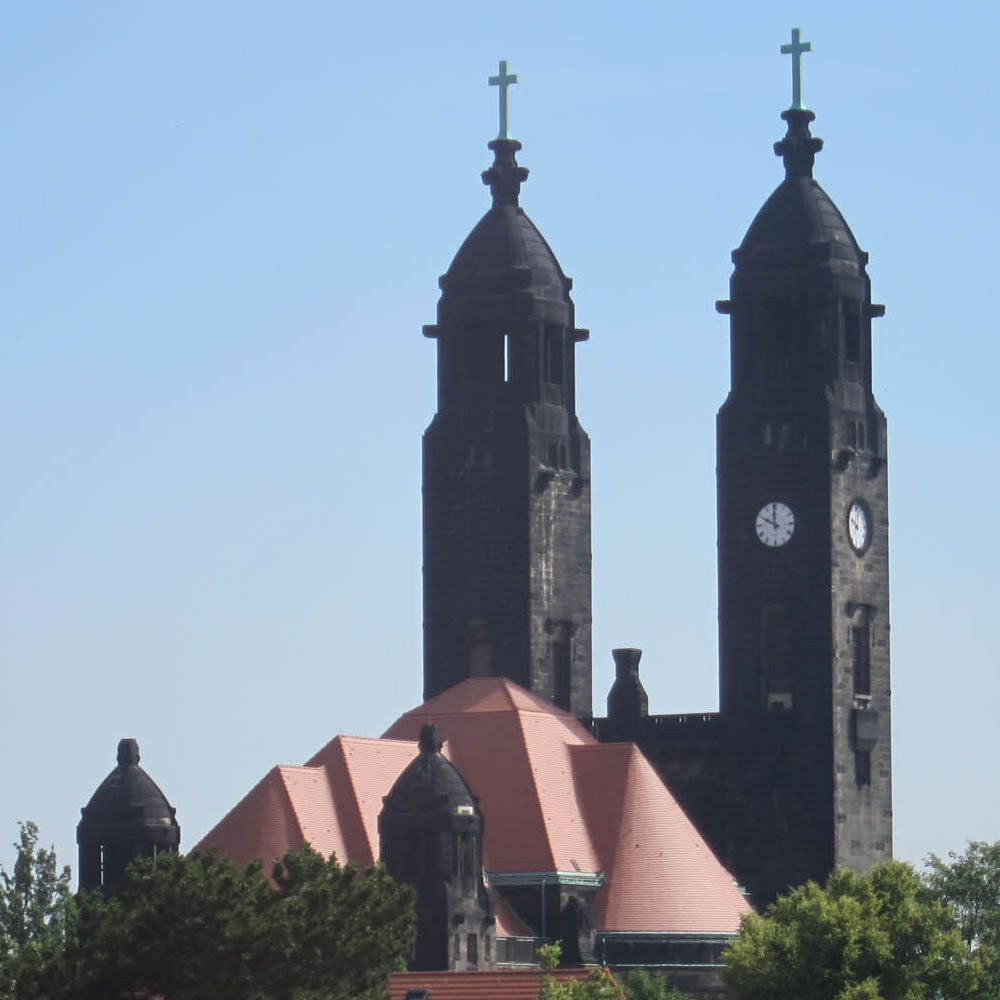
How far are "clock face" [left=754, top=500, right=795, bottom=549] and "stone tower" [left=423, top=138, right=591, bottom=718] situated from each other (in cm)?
548

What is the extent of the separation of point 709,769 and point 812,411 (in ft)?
34.1

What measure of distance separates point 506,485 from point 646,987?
1883cm

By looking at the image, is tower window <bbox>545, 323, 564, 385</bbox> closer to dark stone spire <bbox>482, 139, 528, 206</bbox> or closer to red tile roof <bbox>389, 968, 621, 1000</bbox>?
dark stone spire <bbox>482, 139, 528, 206</bbox>

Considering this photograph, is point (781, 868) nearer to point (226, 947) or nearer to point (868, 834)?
point (868, 834)

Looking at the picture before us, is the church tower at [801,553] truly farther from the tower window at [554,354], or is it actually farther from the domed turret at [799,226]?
the tower window at [554,354]

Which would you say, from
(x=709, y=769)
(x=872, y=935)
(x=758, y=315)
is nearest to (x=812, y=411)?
(x=758, y=315)

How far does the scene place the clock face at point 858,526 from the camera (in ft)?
391

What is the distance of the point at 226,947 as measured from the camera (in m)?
77.5

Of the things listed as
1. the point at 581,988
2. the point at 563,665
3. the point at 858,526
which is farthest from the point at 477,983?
the point at 858,526

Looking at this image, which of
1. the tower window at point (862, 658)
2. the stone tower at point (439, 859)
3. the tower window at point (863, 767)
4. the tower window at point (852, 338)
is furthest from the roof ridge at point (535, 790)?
the tower window at point (852, 338)

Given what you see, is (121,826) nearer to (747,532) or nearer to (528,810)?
(528,810)

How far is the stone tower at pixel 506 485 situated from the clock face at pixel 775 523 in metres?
5.48

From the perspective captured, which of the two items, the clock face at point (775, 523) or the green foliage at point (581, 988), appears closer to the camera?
the green foliage at point (581, 988)

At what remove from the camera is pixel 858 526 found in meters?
120
